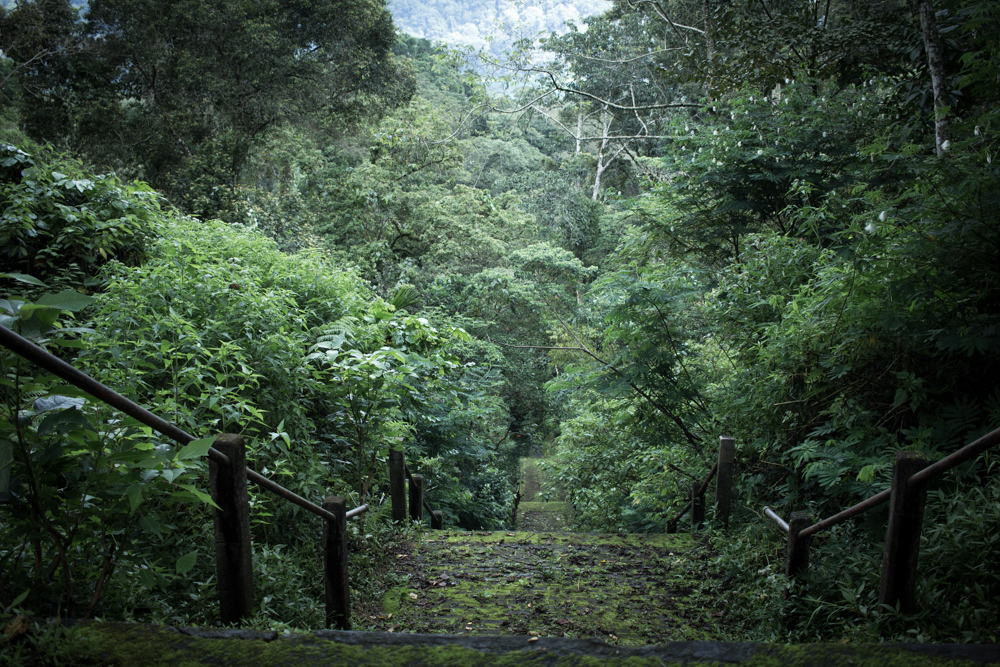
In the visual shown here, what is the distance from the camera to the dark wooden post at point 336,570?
3189 mm

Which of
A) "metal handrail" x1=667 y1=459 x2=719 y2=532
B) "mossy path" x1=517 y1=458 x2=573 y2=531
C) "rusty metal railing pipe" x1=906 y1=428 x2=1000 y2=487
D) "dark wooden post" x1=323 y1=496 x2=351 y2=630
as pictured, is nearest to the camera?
"rusty metal railing pipe" x1=906 y1=428 x2=1000 y2=487

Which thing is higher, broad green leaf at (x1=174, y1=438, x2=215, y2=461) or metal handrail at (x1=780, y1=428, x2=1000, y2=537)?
broad green leaf at (x1=174, y1=438, x2=215, y2=461)

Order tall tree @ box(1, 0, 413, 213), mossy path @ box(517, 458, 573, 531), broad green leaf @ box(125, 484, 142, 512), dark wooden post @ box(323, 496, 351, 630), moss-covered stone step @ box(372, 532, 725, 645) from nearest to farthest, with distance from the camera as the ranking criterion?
broad green leaf @ box(125, 484, 142, 512)
dark wooden post @ box(323, 496, 351, 630)
moss-covered stone step @ box(372, 532, 725, 645)
mossy path @ box(517, 458, 573, 531)
tall tree @ box(1, 0, 413, 213)

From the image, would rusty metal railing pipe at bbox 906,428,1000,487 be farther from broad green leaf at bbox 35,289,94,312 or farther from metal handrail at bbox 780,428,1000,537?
broad green leaf at bbox 35,289,94,312

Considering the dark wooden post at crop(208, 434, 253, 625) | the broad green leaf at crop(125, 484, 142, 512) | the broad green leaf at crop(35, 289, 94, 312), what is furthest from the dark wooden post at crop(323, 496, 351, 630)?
the broad green leaf at crop(35, 289, 94, 312)

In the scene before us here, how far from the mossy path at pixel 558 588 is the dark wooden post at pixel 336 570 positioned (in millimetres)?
461

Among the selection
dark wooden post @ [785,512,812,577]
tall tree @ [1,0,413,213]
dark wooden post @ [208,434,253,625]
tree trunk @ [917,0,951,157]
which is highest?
tall tree @ [1,0,413,213]

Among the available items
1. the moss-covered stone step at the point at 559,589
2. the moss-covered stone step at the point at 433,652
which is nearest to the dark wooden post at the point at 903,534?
the moss-covered stone step at the point at 433,652

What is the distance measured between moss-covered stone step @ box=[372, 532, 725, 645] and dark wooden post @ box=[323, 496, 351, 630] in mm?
379

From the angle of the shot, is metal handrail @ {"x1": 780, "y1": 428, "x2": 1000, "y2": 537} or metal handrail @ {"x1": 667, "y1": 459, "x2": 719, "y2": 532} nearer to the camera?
metal handrail @ {"x1": 780, "y1": 428, "x2": 1000, "y2": 537}

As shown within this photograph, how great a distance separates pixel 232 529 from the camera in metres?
2.41

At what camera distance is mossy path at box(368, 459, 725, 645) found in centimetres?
369

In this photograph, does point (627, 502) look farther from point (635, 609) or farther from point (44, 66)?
point (44, 66)

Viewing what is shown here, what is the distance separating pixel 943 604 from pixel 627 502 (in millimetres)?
6111
